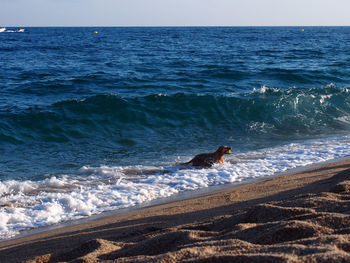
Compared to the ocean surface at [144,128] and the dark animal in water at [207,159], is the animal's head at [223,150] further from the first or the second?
the ocean surface at [144,128]

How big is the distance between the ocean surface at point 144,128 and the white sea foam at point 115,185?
2cm

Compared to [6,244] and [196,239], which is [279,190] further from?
[6,244]

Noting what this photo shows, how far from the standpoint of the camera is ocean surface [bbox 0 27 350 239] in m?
6.31

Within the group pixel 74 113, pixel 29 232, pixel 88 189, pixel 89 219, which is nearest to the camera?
pixel 29 232

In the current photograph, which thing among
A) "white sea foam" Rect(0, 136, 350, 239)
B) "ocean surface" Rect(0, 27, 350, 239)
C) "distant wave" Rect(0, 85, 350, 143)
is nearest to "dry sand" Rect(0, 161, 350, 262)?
"white sea foam" Rect(0, 136, 350, 239)

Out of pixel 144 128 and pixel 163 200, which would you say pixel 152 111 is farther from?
pixel 163 200

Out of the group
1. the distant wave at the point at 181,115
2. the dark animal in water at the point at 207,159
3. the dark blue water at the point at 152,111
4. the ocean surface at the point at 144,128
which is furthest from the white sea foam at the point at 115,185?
the distant wave at the point at 181,115

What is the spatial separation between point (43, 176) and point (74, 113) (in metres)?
5.14

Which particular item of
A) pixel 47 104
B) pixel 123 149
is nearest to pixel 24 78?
pixel 47 104

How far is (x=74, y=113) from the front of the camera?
39.5 feet

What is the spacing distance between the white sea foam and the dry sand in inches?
24.1

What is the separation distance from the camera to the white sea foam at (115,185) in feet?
17.7

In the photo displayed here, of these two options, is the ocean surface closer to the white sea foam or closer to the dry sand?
A: the white sea foam

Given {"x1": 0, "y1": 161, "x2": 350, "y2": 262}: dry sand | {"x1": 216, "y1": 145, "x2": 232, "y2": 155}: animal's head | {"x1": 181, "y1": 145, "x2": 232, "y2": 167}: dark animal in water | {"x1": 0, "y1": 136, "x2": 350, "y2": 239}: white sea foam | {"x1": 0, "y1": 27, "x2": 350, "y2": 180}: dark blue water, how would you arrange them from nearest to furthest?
{"x1": 0, "y1": 161, "x2": 350, "y2": 262}: dry sand → {"x1": 0, "y1": 136, "x2": 350, "y2": 239}: white sea foam → {"x1": 181, "y1": 145, "x2": 232, "y2": 167}: dark animal in water → {"x1": 216, "y1": 145, "x2": 232, "y2": 155}: animal's head → {"x1": 0, "y1": 27, "x2": 350, "y2": 180}: dark blue water
